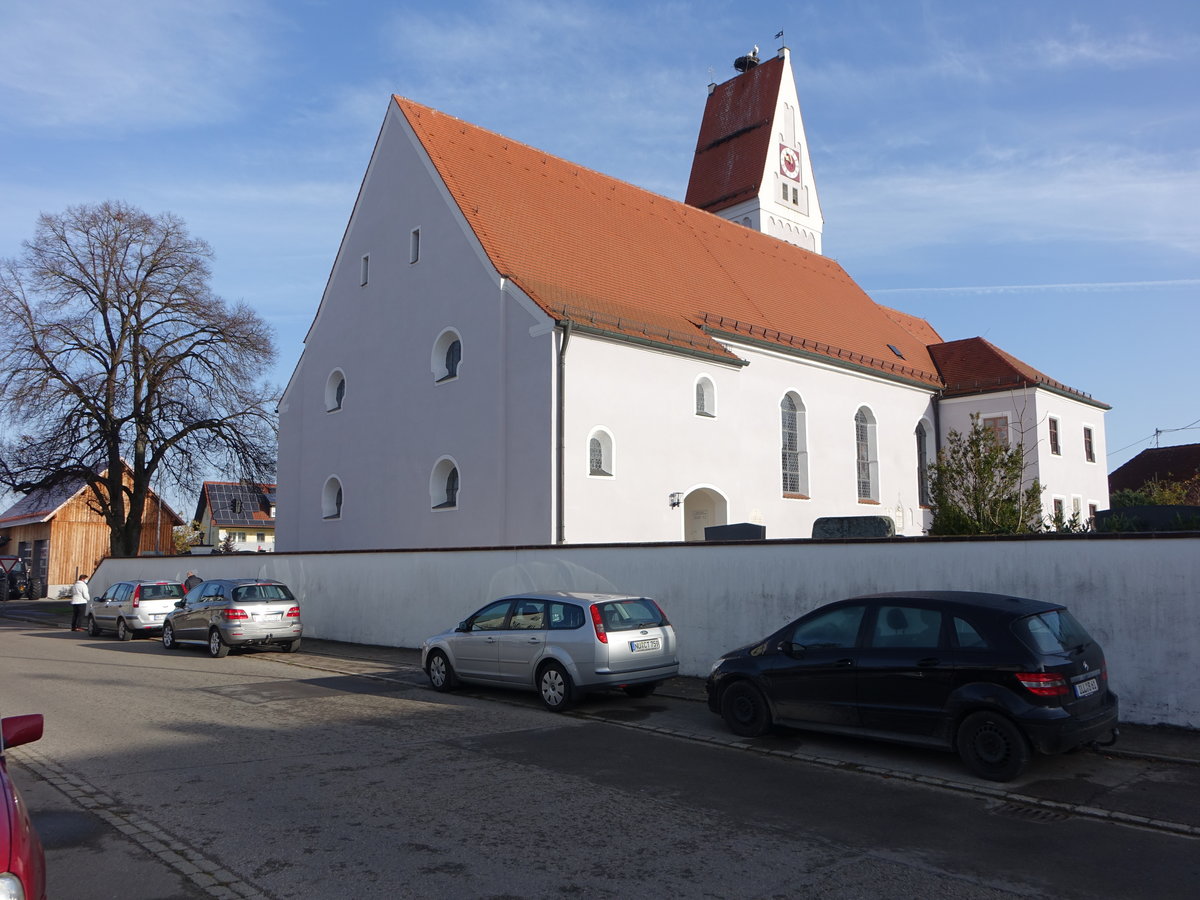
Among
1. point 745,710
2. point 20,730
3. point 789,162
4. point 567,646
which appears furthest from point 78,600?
point 789,162

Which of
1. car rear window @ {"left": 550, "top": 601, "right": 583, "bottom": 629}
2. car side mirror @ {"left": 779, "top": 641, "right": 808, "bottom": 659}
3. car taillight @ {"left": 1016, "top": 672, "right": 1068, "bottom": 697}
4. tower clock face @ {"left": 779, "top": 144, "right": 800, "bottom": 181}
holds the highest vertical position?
tower clock face @ {"left": 779, "top": 144, "right": 800, "bottom": 181}

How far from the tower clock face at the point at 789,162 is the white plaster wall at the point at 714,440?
1562 cm

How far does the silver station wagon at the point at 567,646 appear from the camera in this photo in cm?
1166

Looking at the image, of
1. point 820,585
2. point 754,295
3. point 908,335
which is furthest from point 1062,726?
point 908,335

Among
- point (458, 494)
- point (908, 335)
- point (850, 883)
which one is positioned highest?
point (908, 335)

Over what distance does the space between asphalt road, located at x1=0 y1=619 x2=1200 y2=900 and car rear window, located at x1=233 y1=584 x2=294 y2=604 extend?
750 centimetres

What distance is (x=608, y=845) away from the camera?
6121 millimetres

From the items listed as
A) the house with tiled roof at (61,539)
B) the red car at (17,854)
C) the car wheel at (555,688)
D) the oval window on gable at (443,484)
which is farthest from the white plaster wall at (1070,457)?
the house with tiled roof at (61,539)

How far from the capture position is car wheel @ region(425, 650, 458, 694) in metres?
13.5

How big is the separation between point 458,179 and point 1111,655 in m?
20.4

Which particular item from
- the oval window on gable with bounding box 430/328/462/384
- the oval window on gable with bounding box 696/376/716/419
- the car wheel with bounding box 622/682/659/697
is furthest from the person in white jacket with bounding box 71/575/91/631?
the car wheel with bounding box 622/682/659/697

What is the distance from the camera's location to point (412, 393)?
2611 centimetres

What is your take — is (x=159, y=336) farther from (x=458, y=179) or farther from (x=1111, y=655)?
(x=1111, y=655)

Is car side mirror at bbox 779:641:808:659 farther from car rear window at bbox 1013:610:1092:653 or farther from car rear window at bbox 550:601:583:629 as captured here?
car rear window at bbox 550:601:583:629
